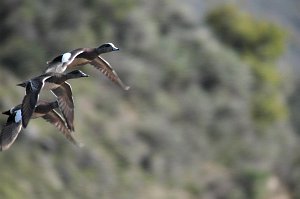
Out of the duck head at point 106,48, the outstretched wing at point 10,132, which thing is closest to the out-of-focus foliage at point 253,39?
the duck head at point 106,48

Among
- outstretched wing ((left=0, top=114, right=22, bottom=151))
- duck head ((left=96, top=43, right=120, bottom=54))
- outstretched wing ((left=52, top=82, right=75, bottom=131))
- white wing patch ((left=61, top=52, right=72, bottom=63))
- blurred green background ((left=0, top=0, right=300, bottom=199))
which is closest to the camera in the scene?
outstretched wing ((left=0, top=114, right=22, bottom=151))

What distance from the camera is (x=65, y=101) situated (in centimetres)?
1210

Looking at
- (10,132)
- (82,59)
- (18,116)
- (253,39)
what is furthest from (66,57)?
(253,39)

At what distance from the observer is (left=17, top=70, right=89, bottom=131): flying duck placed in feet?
36.0

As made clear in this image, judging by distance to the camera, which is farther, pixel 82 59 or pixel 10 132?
pixel 82 59

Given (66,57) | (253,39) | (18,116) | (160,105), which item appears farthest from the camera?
(253,39)

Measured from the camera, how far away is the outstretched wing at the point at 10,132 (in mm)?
11312

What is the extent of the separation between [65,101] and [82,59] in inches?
18.2

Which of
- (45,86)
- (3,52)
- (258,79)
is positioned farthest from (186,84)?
(45,86)

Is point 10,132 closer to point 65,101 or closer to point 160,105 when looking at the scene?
point 65,101

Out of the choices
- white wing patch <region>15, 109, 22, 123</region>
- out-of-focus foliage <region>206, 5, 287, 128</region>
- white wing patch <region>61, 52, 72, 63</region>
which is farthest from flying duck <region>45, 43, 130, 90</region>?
out-of-focus foliage <region>206, 5, 287, 128</region>

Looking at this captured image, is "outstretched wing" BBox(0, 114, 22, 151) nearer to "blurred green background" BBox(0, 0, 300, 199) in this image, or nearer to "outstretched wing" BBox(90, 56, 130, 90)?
"outstretched wing" BBox(90, 56, 130, 90)

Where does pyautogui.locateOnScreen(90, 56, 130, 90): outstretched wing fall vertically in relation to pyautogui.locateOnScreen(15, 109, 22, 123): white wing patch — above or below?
above

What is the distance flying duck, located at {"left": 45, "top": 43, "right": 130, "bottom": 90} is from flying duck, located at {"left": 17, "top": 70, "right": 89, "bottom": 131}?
131mm
